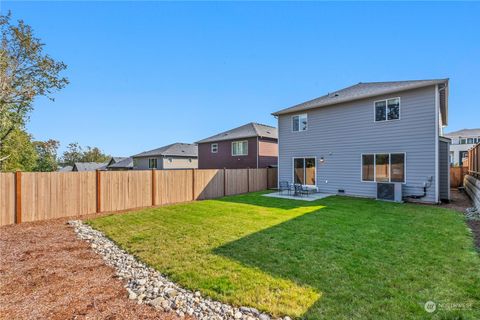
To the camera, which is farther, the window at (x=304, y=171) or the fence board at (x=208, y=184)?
the window at (x=304, y=171)

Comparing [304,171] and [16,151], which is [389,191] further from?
[16,151]

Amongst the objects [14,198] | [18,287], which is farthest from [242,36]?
[18,287]

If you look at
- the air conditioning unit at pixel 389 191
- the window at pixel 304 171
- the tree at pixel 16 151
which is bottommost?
the air conditioning unit at pixel 389 191

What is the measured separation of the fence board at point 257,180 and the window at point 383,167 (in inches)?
248

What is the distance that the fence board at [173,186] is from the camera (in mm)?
10742

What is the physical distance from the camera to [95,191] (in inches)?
351

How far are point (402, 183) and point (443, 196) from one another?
6.77 feet

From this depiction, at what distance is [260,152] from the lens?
19.9 meters

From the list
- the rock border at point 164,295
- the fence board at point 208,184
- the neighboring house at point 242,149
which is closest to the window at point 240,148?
the neighboring house at point 242,149

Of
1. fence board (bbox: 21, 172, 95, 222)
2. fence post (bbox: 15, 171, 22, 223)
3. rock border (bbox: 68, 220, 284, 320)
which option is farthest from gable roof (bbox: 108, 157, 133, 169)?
rock border (bbox: 68, 220, 284, 320)

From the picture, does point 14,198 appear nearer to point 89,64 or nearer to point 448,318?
point 89,64

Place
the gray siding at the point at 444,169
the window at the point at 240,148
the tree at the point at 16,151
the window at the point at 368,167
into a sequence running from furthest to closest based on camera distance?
the window at the point at 240,148, the tree at the point at 16,151, the window at the point at 368,167, the gray siding at the point at 444,169

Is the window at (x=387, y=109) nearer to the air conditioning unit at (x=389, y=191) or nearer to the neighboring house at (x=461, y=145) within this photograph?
the air conditioning unit at (x=389, y=191)

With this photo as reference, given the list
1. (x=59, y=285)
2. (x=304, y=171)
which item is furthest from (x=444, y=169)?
(x=59, y=285)
